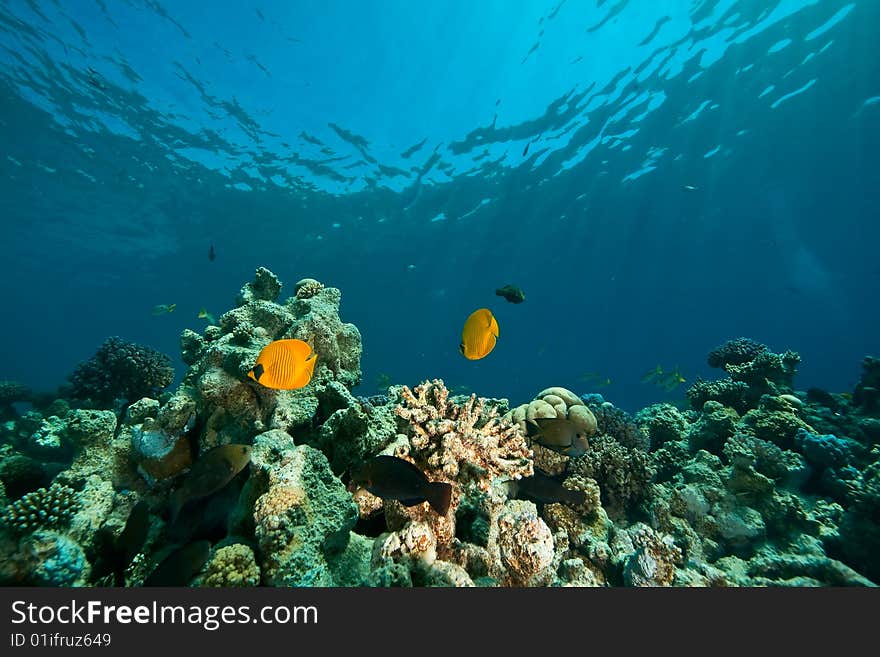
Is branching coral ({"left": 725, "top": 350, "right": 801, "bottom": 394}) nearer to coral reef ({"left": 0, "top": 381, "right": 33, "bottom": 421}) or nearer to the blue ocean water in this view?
the blue ocean water

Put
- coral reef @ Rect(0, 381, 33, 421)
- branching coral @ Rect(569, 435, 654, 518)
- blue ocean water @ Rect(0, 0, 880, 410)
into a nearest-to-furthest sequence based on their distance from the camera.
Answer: branching coral @ Rect(569, 435, 654, 518)
coral reef @ Rect(0, 381, 33, 421)
blue ocean water @ Rect(0, 0, 880, 410)

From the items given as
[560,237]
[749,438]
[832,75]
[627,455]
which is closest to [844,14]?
[832,75]

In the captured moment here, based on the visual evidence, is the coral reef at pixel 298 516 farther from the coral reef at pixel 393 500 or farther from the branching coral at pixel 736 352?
the branching coral at pixel 736 352

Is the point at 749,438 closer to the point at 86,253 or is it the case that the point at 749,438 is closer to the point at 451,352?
the point at 86,253

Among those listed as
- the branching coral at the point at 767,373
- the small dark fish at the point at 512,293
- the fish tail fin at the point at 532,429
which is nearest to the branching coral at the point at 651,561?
the fish tail fin at the point at 532,429

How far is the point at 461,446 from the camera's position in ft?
9.53

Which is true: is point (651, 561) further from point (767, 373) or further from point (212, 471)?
point (767, 373)

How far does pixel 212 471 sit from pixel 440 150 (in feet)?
88.8

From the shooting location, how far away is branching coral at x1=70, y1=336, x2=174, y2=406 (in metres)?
5.93

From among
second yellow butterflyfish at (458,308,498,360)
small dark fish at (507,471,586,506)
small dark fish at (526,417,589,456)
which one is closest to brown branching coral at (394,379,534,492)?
small dark fish at (507,471,586,506)

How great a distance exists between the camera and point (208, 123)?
2100cm

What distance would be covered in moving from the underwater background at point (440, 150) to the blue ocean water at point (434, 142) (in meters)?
0.15

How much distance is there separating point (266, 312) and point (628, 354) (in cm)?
8978

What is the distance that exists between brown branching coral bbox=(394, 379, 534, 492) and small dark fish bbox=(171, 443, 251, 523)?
126 centimetres
